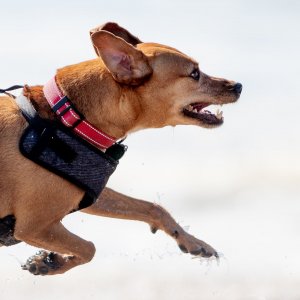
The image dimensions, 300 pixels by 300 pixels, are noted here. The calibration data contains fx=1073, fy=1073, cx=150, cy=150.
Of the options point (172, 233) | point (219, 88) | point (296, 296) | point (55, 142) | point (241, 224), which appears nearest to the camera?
point (55, 142)

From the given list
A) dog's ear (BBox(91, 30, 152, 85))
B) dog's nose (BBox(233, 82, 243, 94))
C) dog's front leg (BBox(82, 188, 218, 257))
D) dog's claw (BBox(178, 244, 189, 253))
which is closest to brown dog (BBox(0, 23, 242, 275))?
dog's ear (BBox(91, 30, 152, 85))

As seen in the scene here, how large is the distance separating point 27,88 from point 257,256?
15.9 ft

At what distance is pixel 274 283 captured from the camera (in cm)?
1158

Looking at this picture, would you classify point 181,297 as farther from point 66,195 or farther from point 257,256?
point 66,195

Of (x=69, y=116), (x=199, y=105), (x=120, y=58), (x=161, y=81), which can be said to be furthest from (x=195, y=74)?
(x=69, y=116)

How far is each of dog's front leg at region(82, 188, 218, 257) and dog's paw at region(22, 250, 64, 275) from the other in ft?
2.45

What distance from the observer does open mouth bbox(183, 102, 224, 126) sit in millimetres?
8953

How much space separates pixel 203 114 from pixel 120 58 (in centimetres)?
97

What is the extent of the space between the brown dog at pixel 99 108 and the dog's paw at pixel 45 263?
1.22ft

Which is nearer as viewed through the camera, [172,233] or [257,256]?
[172,233]

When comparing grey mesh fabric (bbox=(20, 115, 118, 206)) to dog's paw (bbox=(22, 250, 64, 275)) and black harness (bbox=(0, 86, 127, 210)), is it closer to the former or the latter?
black harness (bbox=(0, 86, 127, 210))

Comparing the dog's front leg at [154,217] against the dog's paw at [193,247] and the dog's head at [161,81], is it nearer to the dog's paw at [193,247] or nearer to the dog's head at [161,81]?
the dog's paw at [193,247]

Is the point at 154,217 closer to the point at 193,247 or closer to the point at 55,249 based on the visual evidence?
the point at 193,247

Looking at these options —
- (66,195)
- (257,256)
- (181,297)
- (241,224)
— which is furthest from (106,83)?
(241,224)
